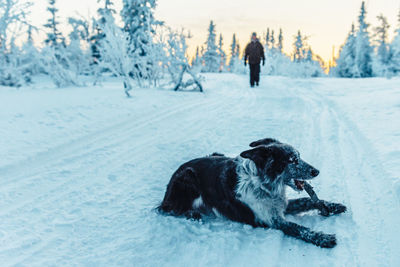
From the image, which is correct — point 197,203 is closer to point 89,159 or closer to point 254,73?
point 89,159

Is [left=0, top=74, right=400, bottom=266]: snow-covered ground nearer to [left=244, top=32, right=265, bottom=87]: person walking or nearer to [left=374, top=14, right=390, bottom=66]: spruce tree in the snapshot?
[left=244, top=32, right=265, bottom=87]: person walking

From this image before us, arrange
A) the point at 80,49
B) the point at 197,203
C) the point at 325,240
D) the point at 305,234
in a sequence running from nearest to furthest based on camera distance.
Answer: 1. the point at 325,240
2. the point at 305,234
3. the point at 197,203
4. the point at 80,49

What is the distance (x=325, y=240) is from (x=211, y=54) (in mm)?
64488

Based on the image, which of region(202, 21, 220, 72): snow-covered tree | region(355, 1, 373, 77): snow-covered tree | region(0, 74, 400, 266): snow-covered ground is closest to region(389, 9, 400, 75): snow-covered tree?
region(355, 1, 373, 77): snow-covered tree

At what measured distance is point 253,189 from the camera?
9.91 ft

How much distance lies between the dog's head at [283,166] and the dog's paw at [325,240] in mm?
553

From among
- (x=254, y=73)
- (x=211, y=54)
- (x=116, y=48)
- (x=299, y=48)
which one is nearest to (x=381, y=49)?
(x=299, y=48)

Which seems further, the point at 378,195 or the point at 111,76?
the point at 111,76

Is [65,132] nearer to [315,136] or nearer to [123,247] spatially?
[123,247]

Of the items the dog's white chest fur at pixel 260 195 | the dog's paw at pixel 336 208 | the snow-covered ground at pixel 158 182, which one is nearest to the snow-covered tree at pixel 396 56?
the snow-covered ground at pixel 158 182

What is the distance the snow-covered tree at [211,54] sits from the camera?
63.6 metres

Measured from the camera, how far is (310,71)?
4653cm

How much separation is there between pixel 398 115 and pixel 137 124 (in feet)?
21.7

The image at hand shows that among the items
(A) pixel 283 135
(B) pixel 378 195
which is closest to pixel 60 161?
(A) pixel 283 135
